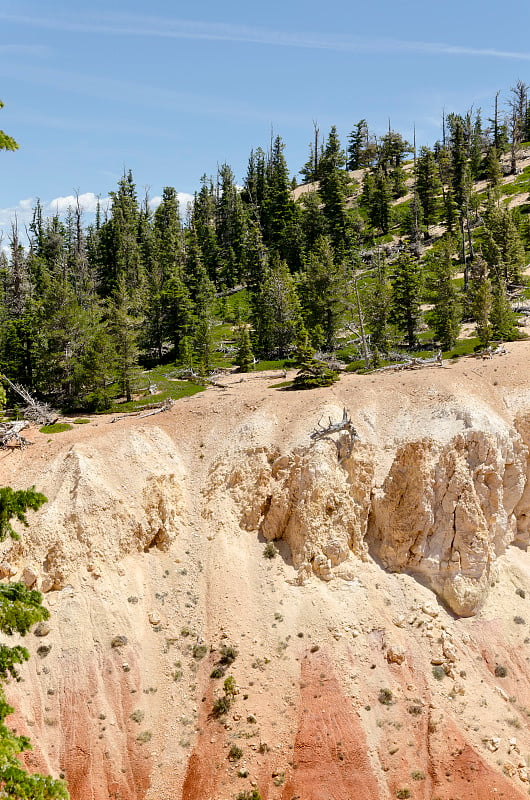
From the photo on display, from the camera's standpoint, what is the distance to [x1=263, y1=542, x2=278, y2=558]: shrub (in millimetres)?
36844

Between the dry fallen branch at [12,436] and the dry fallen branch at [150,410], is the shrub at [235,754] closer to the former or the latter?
the dry fallen branch at [12,436]

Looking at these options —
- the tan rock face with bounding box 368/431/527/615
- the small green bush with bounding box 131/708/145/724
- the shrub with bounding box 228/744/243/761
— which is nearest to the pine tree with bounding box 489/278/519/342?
the tan rock face with bounding box 368/431/527/615

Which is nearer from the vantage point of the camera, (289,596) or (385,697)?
(385,697)

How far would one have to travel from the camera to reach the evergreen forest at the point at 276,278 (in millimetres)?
53781

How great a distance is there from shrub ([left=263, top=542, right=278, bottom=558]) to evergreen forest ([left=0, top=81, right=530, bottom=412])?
594 inches

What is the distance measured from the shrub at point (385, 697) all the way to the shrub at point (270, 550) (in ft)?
31.0

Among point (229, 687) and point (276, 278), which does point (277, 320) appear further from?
point (229, 687)

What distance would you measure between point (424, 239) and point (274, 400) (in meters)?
61.0

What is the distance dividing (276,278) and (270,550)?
3916 cm

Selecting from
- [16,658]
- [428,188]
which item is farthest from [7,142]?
[428,188]

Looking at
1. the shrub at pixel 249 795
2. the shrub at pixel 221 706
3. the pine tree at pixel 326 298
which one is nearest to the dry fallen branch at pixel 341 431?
the shrub at pixel 221 706

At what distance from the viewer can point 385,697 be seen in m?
31.4

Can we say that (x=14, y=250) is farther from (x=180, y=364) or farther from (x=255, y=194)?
(x=255, y=194)

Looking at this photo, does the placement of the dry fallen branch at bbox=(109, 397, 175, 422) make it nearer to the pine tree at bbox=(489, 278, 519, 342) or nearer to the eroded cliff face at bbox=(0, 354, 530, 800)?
the eroded cliff face at bbox=(0, 354, 530, 800)
